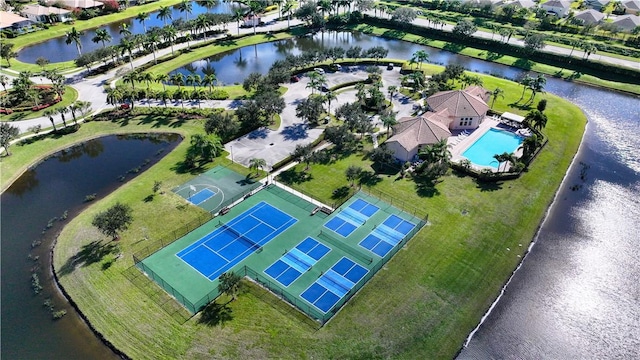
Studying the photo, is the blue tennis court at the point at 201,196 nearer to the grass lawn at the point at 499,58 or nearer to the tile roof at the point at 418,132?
the tile roof at the point at 418,132

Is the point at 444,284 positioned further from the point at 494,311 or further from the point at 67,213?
the point at 67,213

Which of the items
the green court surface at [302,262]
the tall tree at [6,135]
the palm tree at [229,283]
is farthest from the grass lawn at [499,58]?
the tall tree at [6,135]

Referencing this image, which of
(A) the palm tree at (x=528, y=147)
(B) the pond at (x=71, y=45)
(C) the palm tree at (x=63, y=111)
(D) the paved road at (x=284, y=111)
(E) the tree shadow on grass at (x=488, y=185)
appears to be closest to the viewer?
(E) the tree shadow on grass at (x=488, y=185)

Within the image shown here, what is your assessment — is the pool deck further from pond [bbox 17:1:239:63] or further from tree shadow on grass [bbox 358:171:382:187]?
pond [bbox 17:1:239:63]

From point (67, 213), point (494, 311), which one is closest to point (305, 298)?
point (494, 311)

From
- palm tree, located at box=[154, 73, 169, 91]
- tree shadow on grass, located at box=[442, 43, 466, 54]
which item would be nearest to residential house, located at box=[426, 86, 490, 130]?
tree shadow on grass, located at box=[442, 43, 466, 54]

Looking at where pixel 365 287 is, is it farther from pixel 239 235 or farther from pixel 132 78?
pixel 132 78
